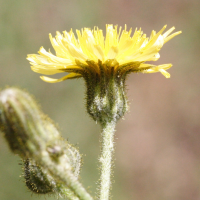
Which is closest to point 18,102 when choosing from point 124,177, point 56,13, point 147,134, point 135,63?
point 135,63

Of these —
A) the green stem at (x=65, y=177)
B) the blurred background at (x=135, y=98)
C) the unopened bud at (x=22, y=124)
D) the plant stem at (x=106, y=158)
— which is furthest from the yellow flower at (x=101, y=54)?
the blurred background at (x=135, y=98)

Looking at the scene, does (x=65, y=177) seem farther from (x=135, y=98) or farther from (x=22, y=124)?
(x=135, y=98)

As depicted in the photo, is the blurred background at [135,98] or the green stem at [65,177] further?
the blurred background at [135,98]

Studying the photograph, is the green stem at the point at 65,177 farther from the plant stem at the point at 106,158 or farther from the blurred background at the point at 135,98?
the blurred background at the point at 135,98

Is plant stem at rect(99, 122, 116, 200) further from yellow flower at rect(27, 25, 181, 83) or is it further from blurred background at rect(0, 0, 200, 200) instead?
blurred background at rect(0, 0, 200, 200)

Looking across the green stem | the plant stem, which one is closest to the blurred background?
the plant stem

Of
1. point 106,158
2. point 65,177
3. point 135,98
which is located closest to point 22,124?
point 65,177
